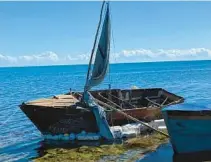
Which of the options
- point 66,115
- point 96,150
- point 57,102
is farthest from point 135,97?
point 96,150

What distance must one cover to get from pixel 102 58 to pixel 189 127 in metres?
8.68

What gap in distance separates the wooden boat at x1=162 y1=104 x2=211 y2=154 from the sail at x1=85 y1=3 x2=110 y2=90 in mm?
7011

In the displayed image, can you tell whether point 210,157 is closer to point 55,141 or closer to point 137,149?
point 137,149

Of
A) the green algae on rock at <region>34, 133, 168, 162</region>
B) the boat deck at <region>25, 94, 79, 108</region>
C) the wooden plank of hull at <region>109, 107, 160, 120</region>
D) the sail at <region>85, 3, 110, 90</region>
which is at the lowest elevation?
the green algae on rock at <region>34, 133, 168, 162</region>

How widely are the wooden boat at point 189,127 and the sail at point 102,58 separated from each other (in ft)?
23.0

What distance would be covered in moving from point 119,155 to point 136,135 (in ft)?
14.9

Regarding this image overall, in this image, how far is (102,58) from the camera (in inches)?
1027

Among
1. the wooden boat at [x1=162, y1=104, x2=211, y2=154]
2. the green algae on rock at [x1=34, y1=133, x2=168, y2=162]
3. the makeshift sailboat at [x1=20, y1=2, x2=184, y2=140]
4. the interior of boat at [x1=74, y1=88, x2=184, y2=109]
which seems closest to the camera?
the wooden boat at [x1=162, y1=104, x2=211, y2=154]

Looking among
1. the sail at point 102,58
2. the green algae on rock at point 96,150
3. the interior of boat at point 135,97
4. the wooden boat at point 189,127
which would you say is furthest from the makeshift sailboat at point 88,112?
the wooden boat at point 189,127

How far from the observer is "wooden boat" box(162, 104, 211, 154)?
1945 cm

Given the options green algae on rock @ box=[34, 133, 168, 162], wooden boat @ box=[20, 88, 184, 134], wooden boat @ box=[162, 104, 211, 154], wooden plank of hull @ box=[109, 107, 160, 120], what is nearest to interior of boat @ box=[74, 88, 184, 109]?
wooden plank of hull @ box=[109, 107, 160, 120]

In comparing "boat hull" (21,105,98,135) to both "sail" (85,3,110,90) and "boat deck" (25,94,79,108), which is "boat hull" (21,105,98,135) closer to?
"boat deck" (25,94,79,108)

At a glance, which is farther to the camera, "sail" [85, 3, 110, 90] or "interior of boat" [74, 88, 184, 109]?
"interior of boat" [74, 88, 184, 109]

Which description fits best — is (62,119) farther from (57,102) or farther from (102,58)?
(102,58)
